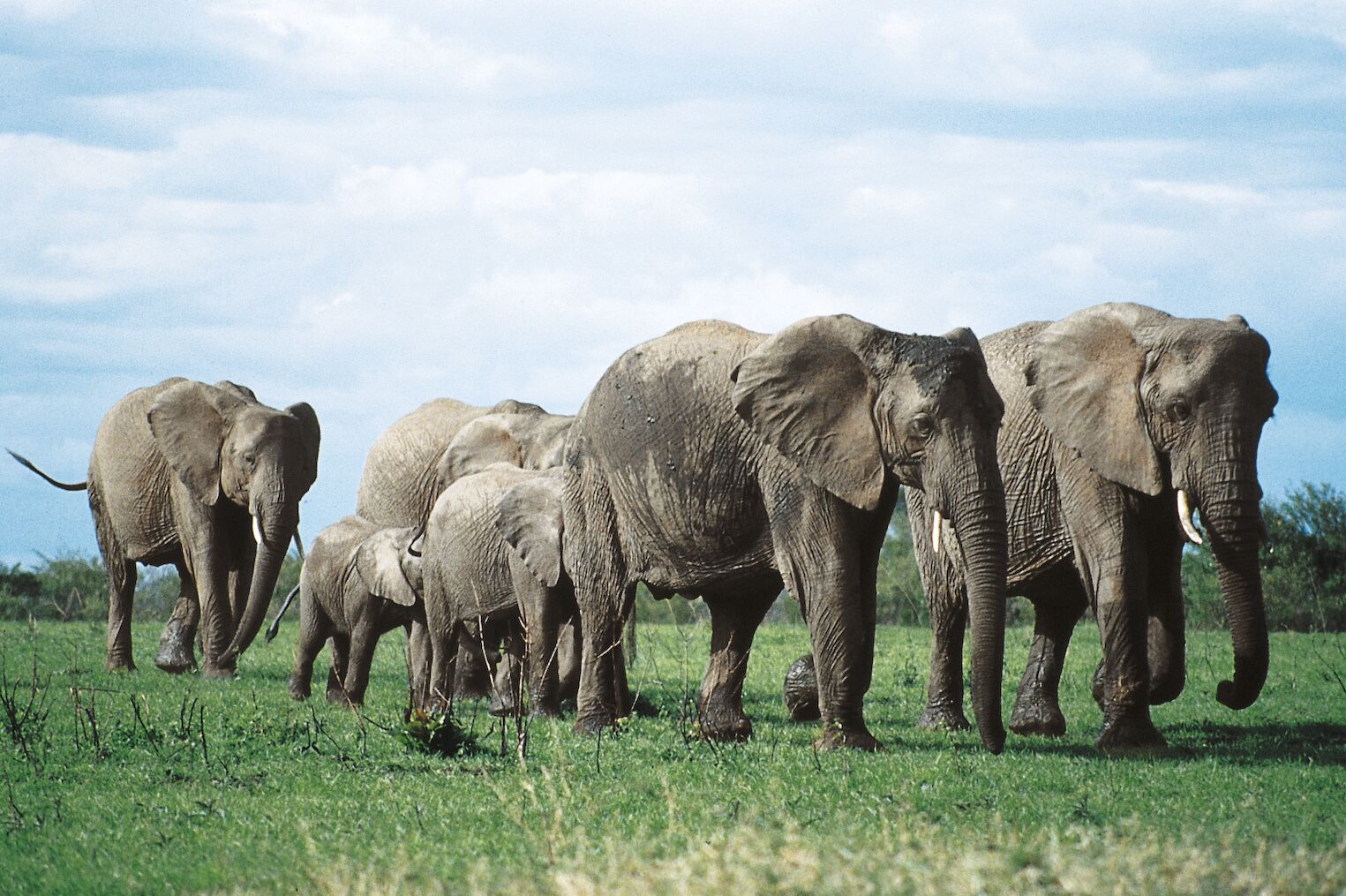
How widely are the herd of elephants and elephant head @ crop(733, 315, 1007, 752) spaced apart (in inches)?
0.6

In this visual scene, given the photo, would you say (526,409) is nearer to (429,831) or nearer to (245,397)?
(245,397)

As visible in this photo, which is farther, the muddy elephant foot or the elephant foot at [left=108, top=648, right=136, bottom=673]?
the elephant foot at [left=108, top=648, right=136, bottom=673]

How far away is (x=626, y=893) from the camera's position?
6926mm

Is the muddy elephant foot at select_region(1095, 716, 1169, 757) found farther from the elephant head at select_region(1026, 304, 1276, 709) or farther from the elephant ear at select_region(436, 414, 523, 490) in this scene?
the elephant ear at select_region(436, 414, 523, 490)

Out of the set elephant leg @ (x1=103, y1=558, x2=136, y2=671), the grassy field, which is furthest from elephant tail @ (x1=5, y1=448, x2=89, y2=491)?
the grassy field

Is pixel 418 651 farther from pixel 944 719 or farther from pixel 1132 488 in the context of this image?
pixel 1132 488

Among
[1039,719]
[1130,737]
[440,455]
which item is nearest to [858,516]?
[1130,737]

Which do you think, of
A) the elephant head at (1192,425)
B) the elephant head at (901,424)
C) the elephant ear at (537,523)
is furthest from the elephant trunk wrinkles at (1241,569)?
the elephant ear at (537,523)

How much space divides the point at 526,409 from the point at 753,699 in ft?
18.9

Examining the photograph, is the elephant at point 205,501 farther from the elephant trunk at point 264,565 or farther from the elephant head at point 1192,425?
the elephant head at point 1192,425

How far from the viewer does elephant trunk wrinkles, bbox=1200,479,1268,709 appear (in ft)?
39.6

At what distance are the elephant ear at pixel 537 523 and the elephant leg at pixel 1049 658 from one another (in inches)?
162

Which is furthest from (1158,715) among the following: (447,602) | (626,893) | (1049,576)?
(626,893)

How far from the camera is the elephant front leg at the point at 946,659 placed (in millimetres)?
14734
